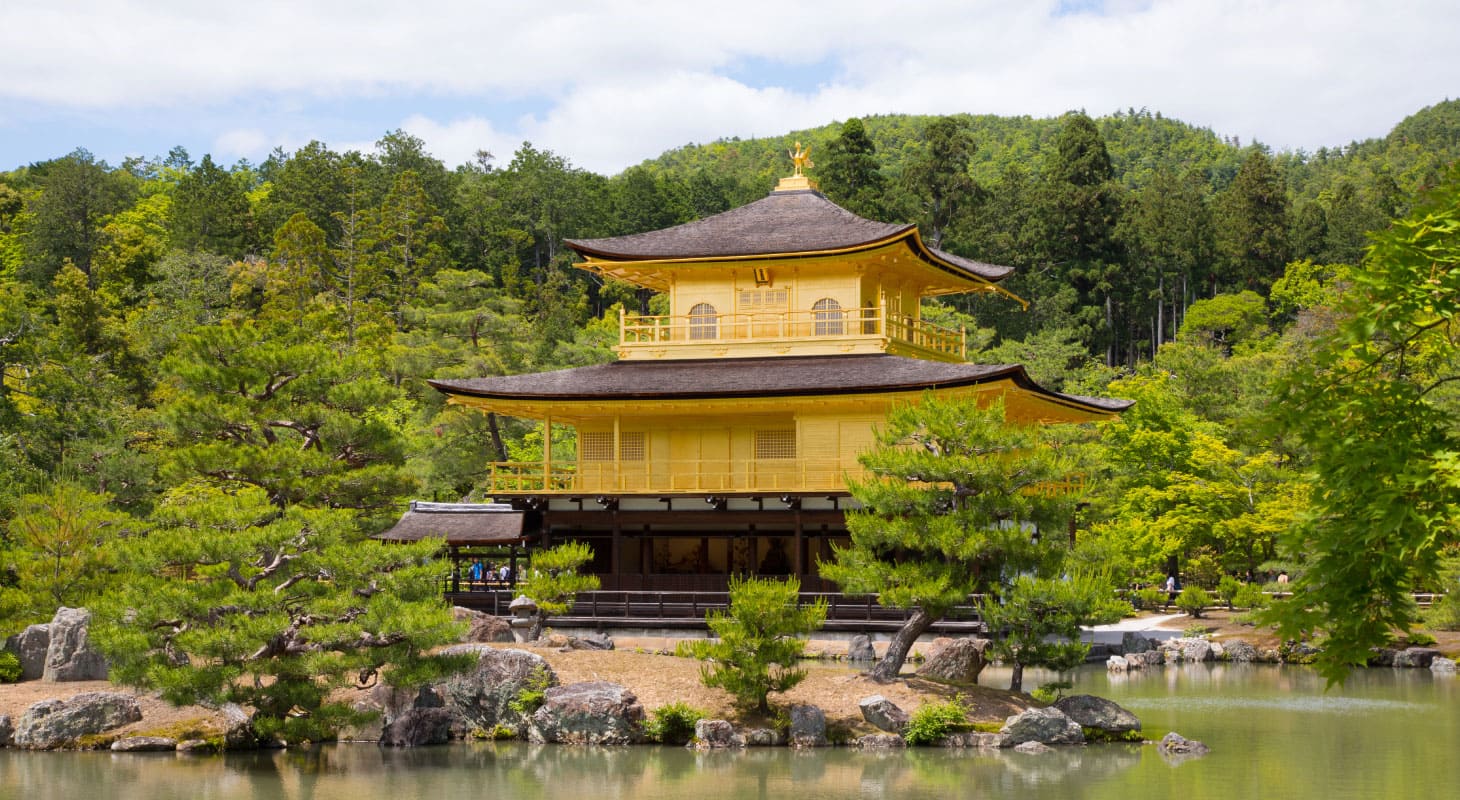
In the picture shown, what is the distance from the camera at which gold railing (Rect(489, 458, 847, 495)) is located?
31.1 m

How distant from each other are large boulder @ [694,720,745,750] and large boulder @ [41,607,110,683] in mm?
9879

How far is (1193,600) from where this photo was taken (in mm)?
36875

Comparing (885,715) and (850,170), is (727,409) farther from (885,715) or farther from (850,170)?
(850,170)

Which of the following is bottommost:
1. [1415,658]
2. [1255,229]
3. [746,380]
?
[1415,658]

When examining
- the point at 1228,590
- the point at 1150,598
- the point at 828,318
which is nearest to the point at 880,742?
the point at 828,318

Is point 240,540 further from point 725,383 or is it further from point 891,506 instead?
point 725,383

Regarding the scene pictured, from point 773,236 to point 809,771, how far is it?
700 inches

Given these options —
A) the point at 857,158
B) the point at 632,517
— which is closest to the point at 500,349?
the point at 632,517

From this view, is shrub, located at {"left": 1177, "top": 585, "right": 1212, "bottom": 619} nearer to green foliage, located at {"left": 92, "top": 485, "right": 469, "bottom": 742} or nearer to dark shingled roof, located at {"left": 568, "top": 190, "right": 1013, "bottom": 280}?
dark shingled roof, located at {"left": 568, "top": 190, "right": 1013, "bottom": 280}

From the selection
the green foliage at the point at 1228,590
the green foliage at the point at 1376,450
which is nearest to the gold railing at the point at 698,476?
the green foliage at the point at 1228,590

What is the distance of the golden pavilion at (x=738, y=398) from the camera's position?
102ft

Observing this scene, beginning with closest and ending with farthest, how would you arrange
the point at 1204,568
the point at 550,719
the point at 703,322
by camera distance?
1. the point at 550,719
2. the point at 703,322
3. the point at 1204,568

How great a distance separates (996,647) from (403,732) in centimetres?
835

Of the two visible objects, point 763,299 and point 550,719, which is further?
point 763,299
